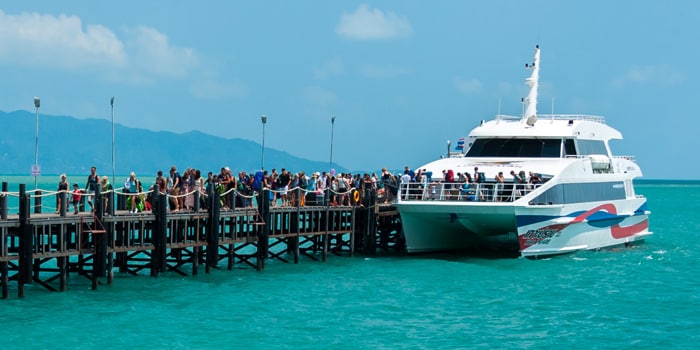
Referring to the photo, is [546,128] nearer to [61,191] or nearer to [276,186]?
[276,186]

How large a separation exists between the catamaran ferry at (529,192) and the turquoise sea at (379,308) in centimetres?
119

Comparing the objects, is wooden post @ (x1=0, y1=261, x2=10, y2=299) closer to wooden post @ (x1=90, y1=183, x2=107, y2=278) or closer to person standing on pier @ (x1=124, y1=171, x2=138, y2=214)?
wooden post @ (x1=90, y1=183, x2=107, y2=278)

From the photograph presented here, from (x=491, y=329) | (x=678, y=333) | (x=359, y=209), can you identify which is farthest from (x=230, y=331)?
(x=359, y=209)

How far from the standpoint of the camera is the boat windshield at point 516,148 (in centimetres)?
3484

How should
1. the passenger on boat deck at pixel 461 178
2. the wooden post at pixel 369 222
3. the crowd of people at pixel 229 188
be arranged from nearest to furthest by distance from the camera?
the crowd of people at pixel 229 188, the passenger on boat deck at pixel 461 178, the wooden post at pixel 369 222

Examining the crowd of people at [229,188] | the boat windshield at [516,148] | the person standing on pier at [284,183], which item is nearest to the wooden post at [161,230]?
the crowd of people at [229,188]

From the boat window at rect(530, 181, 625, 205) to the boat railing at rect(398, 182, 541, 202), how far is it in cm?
52

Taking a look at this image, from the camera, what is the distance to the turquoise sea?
69.6 feet

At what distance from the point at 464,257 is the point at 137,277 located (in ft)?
37.9

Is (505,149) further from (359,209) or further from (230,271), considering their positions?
(230,271)

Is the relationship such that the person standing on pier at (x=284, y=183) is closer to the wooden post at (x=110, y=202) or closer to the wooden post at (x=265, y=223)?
the wooden post at (x=265, y=223)

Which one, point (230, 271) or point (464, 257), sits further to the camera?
point (464, 257)

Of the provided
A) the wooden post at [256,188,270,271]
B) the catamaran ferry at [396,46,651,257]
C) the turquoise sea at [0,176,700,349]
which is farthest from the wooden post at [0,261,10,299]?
the catamaran ferry at [396,46,651,257]

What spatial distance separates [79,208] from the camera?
2639 centimetres
